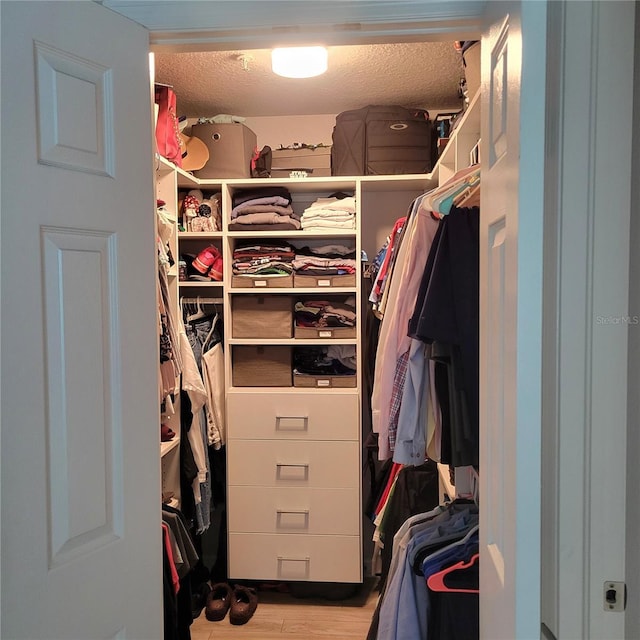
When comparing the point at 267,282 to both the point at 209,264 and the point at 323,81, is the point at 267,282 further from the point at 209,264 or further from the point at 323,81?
the point at 323,81

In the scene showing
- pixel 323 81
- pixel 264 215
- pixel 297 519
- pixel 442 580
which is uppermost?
pixel 323 81

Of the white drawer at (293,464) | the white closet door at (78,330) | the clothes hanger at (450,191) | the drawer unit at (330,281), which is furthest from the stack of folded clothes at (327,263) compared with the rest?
the white closet door at (78,330)

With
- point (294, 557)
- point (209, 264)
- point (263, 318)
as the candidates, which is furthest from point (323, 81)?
point (294, 557)

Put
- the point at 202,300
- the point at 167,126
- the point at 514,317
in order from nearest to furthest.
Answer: the point at 514,317 < the point at 167,126 < the point at 202,300

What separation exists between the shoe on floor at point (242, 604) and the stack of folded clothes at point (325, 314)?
1.35 metres

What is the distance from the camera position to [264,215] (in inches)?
108

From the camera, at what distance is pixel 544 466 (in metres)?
0.92

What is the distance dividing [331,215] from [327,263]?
24cm

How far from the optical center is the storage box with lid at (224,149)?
9.05 ft

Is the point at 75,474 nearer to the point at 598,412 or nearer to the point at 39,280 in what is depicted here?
the point at 39,280

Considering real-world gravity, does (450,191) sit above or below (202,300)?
above

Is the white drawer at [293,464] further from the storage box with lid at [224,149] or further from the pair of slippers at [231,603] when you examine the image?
the storage box with lid at [224,149]

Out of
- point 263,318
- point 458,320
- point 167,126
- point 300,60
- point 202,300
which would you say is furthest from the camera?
point 202,300

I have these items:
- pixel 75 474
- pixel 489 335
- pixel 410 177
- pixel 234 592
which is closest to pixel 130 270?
pixel 75 474
